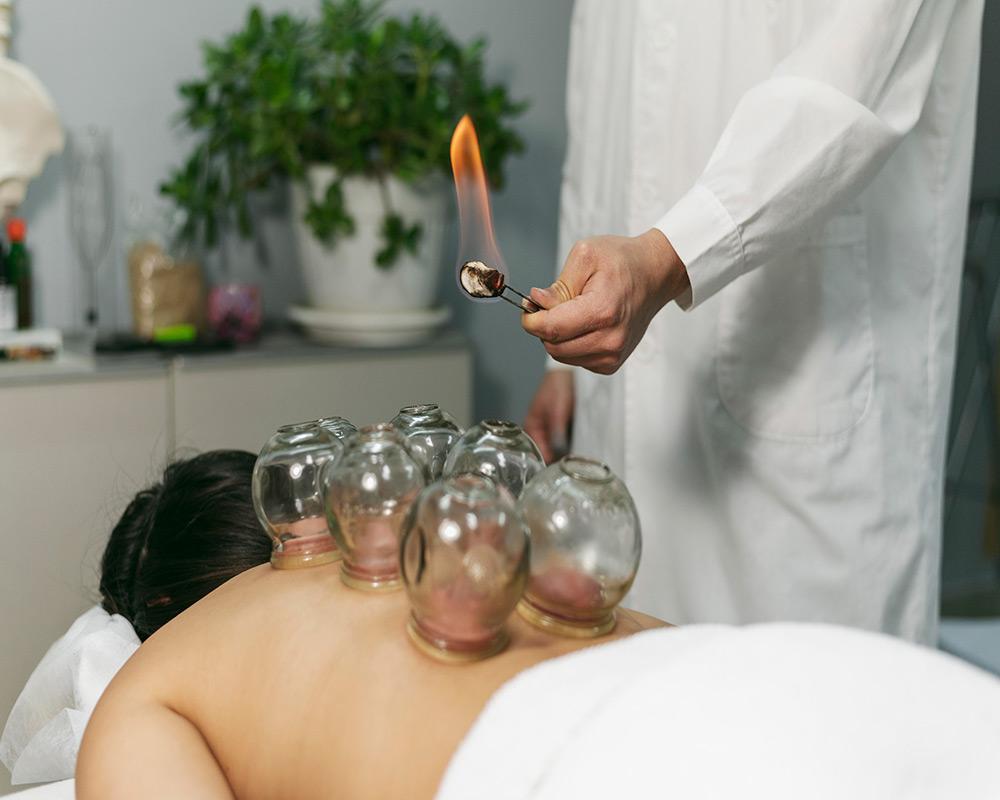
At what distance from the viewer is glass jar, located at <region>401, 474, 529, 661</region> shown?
54 centimetres

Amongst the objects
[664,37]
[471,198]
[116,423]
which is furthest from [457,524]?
[116,423]

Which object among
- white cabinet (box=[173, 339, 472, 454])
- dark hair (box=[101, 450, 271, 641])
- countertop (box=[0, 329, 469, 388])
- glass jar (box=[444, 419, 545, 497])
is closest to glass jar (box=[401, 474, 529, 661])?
glass jar (box=[444, 419, 545, 497])

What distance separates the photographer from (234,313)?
1965 mm

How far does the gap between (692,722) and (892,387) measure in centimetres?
78

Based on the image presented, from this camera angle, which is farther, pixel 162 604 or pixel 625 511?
pixel 162 604

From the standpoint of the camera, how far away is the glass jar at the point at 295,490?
0.70m

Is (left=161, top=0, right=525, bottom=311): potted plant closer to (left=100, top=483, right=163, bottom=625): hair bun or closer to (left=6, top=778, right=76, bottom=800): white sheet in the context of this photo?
(left=100, top=483, right=163, bottom=625): hair bun

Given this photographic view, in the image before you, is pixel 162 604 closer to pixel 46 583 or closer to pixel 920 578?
pixel 46 583

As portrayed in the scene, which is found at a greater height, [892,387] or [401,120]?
[401,120]

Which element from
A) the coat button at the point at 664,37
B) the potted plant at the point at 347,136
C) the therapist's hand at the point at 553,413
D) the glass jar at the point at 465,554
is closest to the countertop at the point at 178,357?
the potted plant at the point at 347,136

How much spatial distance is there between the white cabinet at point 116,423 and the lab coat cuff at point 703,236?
0.36 m

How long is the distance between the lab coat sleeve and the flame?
0.18m

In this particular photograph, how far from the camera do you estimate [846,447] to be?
3.75ft

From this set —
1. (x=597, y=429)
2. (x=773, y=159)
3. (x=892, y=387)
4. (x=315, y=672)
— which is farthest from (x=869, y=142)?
(x=315, y=672)
